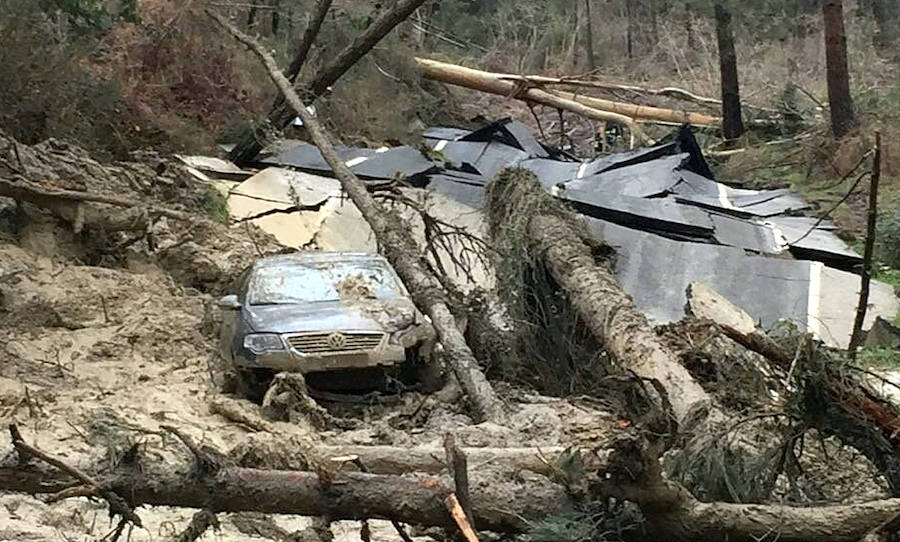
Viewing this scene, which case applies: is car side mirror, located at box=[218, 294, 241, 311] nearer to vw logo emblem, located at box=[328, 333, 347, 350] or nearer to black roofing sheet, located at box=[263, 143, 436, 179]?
vw logo emblem, located at box=[328, 333, 347, 350]

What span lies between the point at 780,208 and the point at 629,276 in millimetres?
5282

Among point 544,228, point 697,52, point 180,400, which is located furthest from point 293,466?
point 697,52

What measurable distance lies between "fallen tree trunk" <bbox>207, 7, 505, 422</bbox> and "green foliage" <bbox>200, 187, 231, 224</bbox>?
241 cm

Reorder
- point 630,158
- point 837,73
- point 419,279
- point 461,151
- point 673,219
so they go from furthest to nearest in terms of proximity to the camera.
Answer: point 461,151, point 837,73, point 630,158, point 673,219, point 419,279

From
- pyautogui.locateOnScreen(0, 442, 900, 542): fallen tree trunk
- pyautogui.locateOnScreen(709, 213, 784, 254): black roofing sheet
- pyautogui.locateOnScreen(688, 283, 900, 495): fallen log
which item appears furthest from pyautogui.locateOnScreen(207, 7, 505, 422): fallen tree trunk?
pyautogui.locateOnScreen(709, 213, 784, 254): black roofing sheet

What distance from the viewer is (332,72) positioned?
16375mm

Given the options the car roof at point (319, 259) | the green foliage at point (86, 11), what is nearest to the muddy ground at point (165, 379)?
the car roof at point (319, 259)

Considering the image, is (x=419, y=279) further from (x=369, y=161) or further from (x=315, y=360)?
(x=369, y=161)

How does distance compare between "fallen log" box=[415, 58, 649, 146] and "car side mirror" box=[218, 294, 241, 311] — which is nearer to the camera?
"car side mirror" box=[218, 294, 241, 311]

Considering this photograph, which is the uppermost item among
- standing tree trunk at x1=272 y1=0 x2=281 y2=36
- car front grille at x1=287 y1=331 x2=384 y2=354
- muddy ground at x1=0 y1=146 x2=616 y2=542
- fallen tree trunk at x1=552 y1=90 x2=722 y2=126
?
standing tree trunk at x1=272 y1=0 x2=281 y2=36

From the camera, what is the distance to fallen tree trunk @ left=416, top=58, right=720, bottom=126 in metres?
24.5

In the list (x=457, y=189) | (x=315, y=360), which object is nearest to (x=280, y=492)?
(x=315, y=360)

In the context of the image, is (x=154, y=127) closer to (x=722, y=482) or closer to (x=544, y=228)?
(x=544, y=228)

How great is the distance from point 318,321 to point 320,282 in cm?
80
